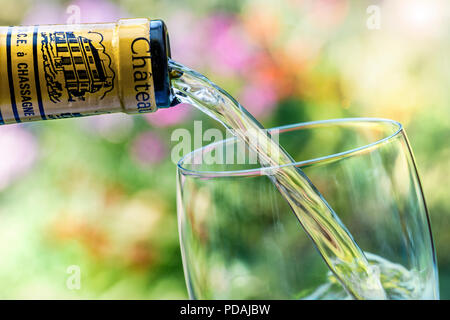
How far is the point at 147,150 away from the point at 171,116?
0.06 m

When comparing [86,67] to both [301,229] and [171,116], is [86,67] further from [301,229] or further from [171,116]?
[171,116]

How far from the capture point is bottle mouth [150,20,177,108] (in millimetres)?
369

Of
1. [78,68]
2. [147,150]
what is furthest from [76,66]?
[147,150]

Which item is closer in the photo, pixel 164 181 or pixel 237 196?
pixel 237 196

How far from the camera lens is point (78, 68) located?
37 centimetres

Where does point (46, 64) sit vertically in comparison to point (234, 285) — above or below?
above

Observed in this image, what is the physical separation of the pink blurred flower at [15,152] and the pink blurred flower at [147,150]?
144 mm

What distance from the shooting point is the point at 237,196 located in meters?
0.35

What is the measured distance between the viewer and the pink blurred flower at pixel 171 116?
75 centimetres

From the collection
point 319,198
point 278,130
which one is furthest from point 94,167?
point 319,198

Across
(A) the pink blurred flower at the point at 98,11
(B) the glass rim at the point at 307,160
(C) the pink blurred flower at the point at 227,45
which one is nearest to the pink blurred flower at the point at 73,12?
(A) the pink blurred flower at the point at 98,11

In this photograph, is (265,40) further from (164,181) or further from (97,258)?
(97,258)

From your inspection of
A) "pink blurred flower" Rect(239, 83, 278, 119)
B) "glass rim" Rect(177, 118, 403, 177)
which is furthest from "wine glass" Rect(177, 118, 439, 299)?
"pink blurred flower" Rect(239, 83, 278, 119)

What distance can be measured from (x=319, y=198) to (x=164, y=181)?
42 centimetres
